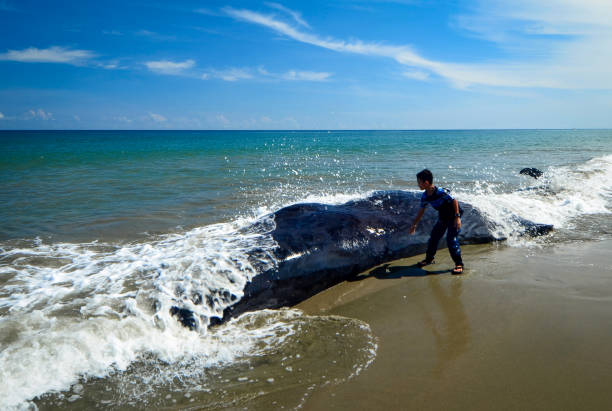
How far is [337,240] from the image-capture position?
5.29 m

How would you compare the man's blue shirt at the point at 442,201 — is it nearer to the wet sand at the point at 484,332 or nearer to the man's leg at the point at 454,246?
the man's leg at the point at 454,246

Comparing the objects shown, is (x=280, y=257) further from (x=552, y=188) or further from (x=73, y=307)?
(x=552, y=188)

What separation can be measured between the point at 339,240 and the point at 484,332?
224cm

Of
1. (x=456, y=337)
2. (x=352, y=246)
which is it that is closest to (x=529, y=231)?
(x=352, y=246)

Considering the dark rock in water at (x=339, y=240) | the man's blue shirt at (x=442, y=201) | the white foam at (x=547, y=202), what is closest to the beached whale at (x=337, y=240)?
the dark rock in water at (x=339, y=240)

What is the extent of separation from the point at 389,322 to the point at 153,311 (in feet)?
8.08

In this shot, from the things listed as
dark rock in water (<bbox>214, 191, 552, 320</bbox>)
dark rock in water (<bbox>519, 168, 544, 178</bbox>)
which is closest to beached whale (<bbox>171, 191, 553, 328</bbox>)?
dark rock in water (<bbox>214, 191, 552, 320</bbox>)

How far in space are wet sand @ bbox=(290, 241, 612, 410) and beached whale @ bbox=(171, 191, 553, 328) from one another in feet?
0.79

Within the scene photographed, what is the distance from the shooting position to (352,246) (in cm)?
534

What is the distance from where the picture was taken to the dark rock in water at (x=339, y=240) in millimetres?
4512

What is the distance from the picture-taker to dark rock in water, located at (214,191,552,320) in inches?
178

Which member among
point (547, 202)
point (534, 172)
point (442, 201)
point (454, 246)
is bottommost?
point (454, 246)

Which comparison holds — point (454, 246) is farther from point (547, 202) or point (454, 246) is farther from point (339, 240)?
point (547, 202)

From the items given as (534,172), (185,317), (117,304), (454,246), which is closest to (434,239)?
(454,246)
